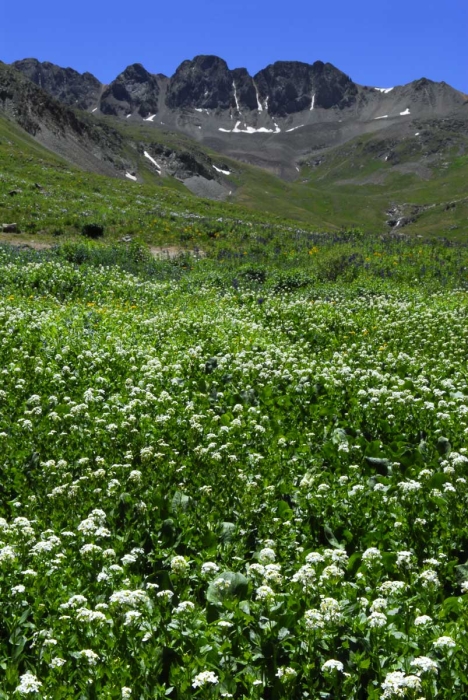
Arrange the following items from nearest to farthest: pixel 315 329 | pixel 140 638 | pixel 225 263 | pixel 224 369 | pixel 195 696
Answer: pixel 195 696, pixel 140 638, pixel 224 369, pixel 315 329, pixel 225 263

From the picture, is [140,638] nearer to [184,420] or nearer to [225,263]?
[184,420]

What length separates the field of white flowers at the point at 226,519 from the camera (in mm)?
3721

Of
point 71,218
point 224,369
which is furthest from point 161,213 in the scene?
point 224,369

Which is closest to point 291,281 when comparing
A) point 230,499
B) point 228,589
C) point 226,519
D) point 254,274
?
point 254,274

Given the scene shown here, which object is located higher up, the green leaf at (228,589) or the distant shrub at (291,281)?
the distant shrub at (291,281)

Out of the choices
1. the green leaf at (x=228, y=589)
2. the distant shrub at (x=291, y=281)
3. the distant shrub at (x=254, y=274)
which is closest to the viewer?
the green leaf at (x=228, y=589)

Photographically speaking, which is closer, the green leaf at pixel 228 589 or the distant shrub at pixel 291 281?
the green leaf at pixel 228 589

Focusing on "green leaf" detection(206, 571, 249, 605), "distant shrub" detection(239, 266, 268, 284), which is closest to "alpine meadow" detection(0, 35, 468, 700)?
"green leaf" detection(206, 571, 249, 605)

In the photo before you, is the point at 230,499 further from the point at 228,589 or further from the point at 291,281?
the point at 291,281

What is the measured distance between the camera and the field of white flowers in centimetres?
372

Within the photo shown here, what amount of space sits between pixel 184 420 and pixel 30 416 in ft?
6.92

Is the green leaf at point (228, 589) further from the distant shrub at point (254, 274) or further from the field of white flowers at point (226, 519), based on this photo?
the distant shrub at point (254, 274)

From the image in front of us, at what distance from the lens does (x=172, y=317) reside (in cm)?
1518

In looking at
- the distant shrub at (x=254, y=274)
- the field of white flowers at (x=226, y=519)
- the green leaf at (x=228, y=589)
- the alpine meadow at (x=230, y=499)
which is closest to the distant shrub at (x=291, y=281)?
the distant shrub at (x=254, y=274)
